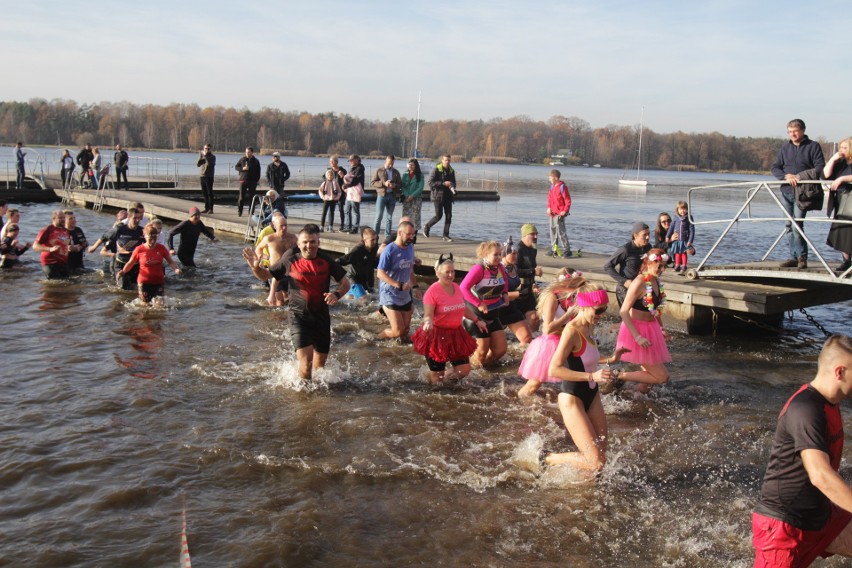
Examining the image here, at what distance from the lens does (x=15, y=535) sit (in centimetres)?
521

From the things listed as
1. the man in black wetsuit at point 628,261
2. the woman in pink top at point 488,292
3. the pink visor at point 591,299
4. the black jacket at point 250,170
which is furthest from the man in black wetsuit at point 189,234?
the pink visor at point 591,299

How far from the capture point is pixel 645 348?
846cm

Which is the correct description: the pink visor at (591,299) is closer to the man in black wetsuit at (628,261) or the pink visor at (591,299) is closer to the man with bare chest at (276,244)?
the man in black wetsuit at (628,261)

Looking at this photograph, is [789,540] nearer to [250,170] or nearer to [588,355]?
[588,355]

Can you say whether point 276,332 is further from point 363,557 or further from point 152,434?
point 363,557

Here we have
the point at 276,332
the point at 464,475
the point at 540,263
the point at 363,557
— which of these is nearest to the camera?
the point at 363,557

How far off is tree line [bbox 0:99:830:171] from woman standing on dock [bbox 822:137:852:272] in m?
98.6

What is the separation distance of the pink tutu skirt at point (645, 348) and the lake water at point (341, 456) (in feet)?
1.82

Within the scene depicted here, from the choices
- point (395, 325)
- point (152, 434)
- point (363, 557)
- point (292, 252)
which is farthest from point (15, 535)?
point (395, 325)

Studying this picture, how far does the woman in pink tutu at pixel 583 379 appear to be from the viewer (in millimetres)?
5809

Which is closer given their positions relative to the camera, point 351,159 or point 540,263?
point 540,263

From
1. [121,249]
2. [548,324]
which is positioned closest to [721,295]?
[548,324]

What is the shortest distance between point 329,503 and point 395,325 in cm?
488

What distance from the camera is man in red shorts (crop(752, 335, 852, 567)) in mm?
3668
